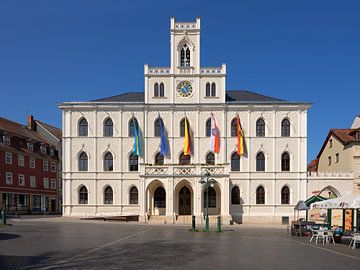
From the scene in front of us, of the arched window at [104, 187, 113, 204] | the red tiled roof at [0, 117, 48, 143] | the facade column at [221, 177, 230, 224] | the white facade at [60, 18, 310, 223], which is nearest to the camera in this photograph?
the facade column at [221, 177, 230, 224]

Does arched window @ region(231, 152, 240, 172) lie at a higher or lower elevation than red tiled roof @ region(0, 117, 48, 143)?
lower

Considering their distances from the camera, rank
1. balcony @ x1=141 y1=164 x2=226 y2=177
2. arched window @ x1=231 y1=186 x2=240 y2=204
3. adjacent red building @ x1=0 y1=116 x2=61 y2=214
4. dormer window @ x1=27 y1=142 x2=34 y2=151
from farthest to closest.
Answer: dormer window @ x1=27 y1=142 x2=34 y2=151, adjacent red building @ x1=0 y1=116 x2=61 y2=214, arched window @ x1=231 y1=186 x2=240 y2=204, balcony @ x1=141 y1=164 x2=226 y2=177

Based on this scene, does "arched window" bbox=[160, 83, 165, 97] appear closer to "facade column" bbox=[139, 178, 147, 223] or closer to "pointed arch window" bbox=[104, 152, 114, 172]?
"pointed arch window" bbox=[104, 152, 114, 172]

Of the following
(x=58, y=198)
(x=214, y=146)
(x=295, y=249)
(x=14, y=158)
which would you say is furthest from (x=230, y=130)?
(x=58, y=198)

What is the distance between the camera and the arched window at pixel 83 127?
44.6 m

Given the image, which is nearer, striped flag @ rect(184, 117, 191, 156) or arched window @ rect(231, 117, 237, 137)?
striped flag @ rect(184, 117, 191, 156)

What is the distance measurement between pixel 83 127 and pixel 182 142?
1144cm

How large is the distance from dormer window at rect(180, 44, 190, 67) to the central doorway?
14.2 meters

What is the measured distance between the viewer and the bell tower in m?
44.5

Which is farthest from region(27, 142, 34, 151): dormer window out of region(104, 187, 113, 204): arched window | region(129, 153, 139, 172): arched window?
region(129, 153, 139, 172): arched window

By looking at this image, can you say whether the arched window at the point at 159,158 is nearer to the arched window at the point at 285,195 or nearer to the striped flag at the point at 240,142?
the striped flag at the point at 240,142

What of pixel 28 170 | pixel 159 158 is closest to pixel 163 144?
pixel 159 158

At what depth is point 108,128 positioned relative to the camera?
44.6 meters

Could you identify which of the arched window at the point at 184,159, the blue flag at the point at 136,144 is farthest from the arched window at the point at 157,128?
the arched window at the point at 184,159
